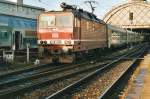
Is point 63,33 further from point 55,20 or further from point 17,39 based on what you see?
point 17,39

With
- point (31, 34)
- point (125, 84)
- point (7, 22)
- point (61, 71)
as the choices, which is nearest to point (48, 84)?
point (125, 84)

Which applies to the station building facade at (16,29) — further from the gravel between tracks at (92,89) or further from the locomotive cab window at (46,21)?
the gravel between tracks at (92,89)

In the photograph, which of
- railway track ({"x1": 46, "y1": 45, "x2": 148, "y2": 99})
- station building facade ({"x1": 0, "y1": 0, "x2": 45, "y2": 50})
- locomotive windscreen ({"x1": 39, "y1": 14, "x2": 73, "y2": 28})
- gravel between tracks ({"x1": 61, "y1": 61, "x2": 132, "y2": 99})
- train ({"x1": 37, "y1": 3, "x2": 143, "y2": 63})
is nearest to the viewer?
railway track ({"x1": 46, "y1": 45, "x2": 148, "y2": 99})

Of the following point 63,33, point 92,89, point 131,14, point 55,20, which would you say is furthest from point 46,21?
point 131,14

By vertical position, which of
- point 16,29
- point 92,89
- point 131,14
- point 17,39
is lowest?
point 92,89

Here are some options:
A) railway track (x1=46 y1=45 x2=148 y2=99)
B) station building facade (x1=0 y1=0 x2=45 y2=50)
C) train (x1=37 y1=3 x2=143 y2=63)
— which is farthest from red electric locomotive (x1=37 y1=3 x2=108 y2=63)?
railway track (x1=46 y1=45 x2=148 y2=99)

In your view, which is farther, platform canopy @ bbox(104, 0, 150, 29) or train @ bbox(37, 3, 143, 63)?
platform canopy @ bbox(104, 0, 150, 29)

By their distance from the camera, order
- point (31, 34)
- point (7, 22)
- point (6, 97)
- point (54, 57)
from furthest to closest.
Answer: point (31, 34)
point (7, 22)
point (54, 57)
point (6, 97)

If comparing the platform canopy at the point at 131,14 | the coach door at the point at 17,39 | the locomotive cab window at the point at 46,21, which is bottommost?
the coach door at the point at 17,39

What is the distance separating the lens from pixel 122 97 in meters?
12.5

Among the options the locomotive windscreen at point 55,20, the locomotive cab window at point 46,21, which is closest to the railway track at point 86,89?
the locomotive windscreen at point 55,20

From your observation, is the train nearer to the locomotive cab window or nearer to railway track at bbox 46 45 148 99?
the locomotive cab window

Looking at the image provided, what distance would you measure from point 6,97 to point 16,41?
17.7 m

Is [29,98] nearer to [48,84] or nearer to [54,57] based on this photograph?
[48,84]
